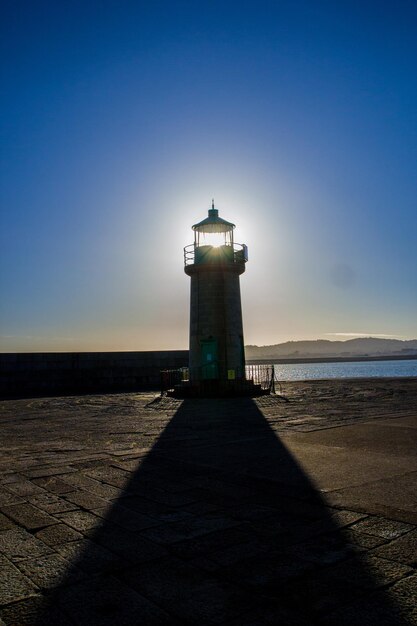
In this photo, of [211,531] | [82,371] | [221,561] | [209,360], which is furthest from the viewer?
[82,371]

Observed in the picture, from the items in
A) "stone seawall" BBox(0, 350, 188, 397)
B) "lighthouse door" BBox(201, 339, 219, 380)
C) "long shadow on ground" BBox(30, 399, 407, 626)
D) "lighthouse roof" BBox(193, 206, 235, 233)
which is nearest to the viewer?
"long shadow on ground" BBox(30, 399, 407, 626)

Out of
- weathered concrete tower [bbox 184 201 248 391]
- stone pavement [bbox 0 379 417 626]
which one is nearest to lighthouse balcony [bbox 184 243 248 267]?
weathered concrete tower [bbox 184 201 248 391]

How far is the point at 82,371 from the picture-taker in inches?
1009

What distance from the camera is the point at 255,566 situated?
3.28 metres

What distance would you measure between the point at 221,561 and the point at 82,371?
23.4 m

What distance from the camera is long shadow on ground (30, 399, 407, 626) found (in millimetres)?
2711

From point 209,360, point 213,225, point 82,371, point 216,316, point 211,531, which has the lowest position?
point 211,531

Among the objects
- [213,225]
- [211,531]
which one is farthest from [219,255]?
[211,531]

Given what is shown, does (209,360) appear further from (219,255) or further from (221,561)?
(221,561)

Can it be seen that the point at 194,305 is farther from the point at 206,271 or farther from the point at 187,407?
the point at 187,407

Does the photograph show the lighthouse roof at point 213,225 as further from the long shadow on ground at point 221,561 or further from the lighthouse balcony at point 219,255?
the long shadow on ground at point 221,561

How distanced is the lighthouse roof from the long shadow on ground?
16219 mm

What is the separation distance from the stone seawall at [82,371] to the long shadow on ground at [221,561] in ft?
64.6

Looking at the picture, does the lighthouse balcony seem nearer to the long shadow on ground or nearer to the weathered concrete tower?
the weathered concrete tower
